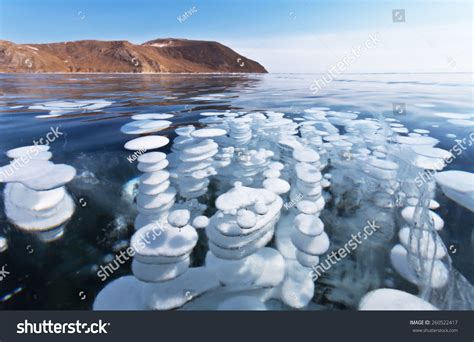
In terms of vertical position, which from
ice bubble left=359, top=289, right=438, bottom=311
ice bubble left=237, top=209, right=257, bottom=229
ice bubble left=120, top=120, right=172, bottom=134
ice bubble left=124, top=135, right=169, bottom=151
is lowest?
ice bubble left=359, top=289, right=438, bottom=311

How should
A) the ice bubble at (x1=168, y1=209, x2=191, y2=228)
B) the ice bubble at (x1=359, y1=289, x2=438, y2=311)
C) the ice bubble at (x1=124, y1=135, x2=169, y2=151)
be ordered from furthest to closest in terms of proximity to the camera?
the ice bubble at (x1=124, y1=135, x2=169, y2=151) < the ice bubble at (x1=168, y1=209, x2=191, y2=228) < the ice bubble at (x1=359, y1=289, x2=438, y2=311)

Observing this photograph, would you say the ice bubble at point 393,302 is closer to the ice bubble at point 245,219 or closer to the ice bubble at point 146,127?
the ice bubble at point 245,219

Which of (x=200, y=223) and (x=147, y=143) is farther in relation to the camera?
(x=147, y=143)

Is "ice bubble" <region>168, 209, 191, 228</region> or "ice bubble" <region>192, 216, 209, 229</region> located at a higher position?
"ice bubble" <region>168, 209, 191, 228</region>

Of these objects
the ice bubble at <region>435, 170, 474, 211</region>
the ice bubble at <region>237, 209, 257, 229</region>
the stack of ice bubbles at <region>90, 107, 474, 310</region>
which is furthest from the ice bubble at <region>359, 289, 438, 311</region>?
the ice bubble at <region>435, 170, 474, 211</region>

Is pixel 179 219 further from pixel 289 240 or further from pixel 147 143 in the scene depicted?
A: pixel 147 143

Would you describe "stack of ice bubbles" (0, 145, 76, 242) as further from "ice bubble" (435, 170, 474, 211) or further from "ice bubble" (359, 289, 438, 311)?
"ice bubble" (435, 170, 474, 211)

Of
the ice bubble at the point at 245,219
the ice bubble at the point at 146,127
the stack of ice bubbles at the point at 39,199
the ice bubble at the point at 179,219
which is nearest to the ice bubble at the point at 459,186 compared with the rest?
the ice bubble at the point at 245,219

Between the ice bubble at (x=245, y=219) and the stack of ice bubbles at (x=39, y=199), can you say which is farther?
the stack of ice bubbles at (x=39, y=199)

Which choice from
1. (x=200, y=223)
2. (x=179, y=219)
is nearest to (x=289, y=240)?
(x=200, y=223)

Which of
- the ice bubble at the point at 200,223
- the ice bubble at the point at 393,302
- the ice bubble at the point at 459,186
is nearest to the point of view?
the ice bubble at the point at 393,302

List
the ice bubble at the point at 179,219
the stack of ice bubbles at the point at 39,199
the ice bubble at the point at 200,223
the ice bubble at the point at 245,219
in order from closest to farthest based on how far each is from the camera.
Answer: the ice bubble at the point at 245,219 < the ice bubble at the point at 179,219 < the ice bubble at the point at 200,223 < the stack of ice bubbles at the point at 39,199
